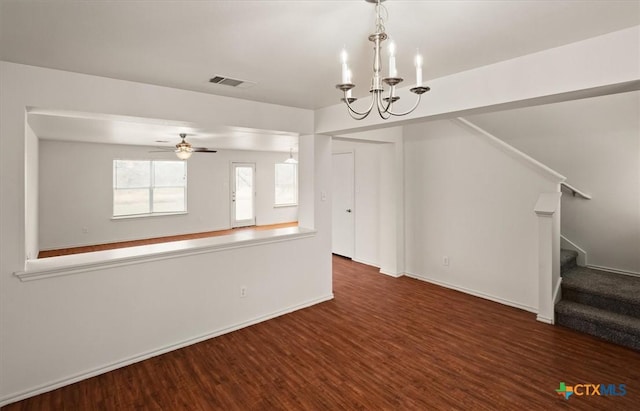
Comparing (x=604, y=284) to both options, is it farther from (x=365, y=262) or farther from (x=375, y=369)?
(x=365, y=262)

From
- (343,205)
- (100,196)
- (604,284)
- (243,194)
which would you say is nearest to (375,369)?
(604,284)

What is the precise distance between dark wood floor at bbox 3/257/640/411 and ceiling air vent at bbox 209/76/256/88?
242 centimetres

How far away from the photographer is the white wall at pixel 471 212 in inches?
155

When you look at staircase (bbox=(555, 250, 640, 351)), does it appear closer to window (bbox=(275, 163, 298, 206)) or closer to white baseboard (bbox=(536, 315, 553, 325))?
white baseboard (bbox=(536, 315, 553, 325))

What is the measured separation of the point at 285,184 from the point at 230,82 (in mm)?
8040

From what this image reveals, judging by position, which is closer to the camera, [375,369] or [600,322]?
[375,369]

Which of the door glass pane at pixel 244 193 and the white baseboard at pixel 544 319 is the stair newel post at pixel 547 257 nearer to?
the white baseboard at pixel 544 319

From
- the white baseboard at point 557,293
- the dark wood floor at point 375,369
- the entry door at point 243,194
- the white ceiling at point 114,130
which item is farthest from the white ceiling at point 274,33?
the entry door at point 243,194

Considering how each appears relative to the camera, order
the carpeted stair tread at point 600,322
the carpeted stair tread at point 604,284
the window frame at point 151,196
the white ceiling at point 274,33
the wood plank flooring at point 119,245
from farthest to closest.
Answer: the window frame at point 151,196, the wood plank flooring at point 119,245, the carpeted stair tread at point 604,284, the carpeted stair tread at point 600,322, the white ceiling at point 274,33

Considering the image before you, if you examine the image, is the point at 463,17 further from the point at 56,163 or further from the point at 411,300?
the point at 56,163

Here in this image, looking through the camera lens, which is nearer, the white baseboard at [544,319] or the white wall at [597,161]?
the white baseboard at [544,319]

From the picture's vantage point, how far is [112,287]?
281 centimetres

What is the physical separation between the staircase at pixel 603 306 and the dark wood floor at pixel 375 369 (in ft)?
0.39

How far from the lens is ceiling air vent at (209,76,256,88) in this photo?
109 inches
